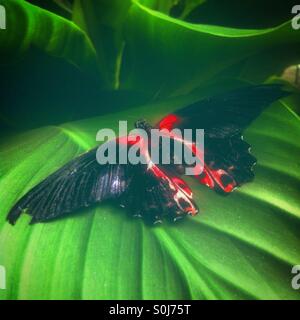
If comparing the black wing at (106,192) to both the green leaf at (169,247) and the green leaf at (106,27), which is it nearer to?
the green leaf at (169,247)

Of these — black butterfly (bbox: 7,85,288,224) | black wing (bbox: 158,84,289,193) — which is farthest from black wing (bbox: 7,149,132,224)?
black wing (bbox: 158,84,289,193)

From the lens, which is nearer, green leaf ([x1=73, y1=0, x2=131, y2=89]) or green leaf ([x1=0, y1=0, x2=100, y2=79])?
green leaf ([x1=0, y1=0, x2=100, y2=79])

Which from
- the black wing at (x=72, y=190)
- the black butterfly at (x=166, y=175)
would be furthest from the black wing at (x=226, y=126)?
the black wing at (x=72, y=190)

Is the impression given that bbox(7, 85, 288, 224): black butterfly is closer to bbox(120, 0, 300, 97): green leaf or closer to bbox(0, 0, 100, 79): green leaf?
bbox(120, 0, 300, 97): green leaf

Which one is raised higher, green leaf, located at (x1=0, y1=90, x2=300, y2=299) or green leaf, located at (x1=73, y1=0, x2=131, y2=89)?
green leaf, located at (x1=73, y1=0, x2=131, y2=89)

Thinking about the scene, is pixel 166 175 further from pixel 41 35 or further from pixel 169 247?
pixel 41 35

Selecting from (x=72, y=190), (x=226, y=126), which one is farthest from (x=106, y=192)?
(x=226, y=126)

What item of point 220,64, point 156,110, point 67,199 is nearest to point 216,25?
point 220,64
